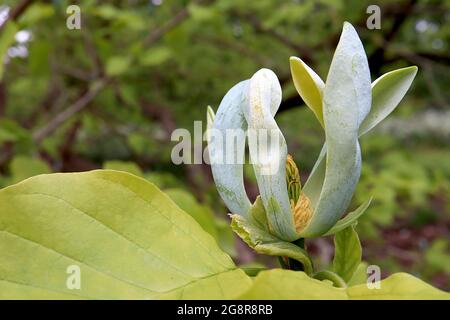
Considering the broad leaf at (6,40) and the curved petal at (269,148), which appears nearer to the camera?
the curved petal at (269,148)

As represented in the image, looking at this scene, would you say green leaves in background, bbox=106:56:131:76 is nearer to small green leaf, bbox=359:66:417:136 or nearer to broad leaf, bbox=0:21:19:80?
broad leaf, bbox=0:21:19:80

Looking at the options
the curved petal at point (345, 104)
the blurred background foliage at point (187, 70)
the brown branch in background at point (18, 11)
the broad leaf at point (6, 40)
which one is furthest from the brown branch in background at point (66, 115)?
the curved petal at point (345, 104)

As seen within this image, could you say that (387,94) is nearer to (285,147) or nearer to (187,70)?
(285,147)

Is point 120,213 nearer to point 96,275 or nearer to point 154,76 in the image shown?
point 96,275

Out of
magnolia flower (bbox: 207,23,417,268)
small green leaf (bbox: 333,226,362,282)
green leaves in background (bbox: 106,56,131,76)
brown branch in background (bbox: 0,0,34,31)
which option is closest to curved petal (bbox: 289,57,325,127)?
magnolia flower (bbox: 207,23,417,268)

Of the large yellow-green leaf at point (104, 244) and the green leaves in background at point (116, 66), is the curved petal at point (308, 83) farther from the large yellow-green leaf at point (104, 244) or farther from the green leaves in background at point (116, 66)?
the green leaves in background at point (116, 66)
